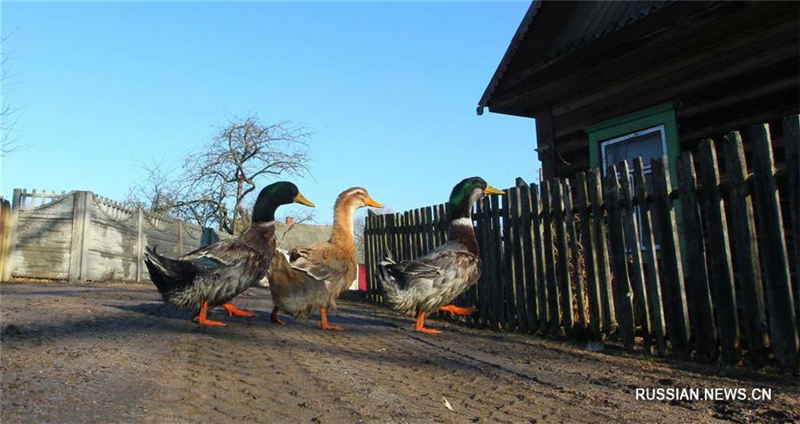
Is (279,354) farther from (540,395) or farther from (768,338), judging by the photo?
(768,338)

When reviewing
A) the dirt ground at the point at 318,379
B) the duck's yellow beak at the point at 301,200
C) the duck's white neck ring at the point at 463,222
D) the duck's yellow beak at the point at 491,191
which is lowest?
the dirt ground at the point at 318,379

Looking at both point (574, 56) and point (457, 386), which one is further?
point (574, 56)

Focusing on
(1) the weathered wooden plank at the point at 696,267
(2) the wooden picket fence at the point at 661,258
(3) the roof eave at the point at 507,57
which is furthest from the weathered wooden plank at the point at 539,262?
(3) the roof eave at the point at 507,57

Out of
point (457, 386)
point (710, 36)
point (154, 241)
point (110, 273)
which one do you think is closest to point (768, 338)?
point (457, 386)

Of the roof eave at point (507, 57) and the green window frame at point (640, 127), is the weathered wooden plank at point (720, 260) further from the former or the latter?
the roof eave at point (507, 57)

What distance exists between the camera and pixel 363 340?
489 cm

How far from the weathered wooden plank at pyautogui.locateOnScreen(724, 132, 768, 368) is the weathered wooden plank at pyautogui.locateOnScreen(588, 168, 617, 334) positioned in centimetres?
124

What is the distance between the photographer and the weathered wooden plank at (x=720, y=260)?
13.2 feet

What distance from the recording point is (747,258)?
153 inches

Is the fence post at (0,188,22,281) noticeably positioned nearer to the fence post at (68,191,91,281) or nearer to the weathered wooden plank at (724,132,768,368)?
the fence post at (68,191,91,281)

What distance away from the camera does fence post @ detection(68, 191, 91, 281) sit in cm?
1391

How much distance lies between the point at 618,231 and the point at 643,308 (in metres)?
0.72

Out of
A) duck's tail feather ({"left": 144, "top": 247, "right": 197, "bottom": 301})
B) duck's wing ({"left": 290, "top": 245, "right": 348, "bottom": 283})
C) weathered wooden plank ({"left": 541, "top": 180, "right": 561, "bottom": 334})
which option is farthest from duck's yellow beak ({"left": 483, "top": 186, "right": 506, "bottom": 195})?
duck's tail feather ({"left": 144, "top": 247, "right": 197, "bottom": 301})

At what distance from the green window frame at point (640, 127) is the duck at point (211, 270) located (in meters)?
4.74
